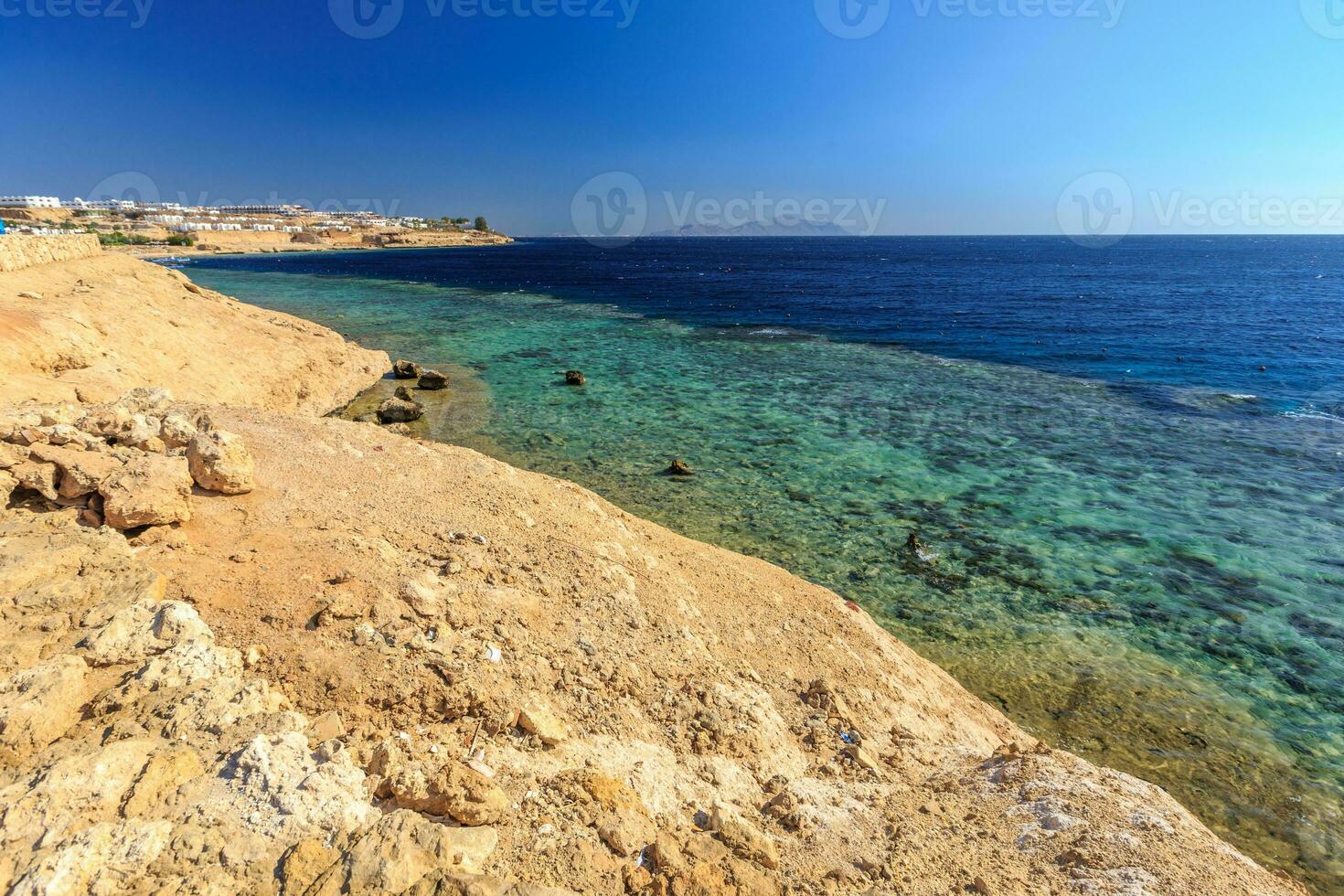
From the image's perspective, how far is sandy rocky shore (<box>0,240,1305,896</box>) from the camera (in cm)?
329

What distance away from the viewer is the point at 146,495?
5770 mm

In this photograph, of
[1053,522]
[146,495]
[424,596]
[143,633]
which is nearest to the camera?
[143,633]

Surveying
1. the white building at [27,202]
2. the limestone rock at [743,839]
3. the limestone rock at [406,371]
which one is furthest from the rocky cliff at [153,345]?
the white building at [27,202]

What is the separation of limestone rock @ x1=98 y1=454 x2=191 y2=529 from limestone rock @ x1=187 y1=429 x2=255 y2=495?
18.6 inches

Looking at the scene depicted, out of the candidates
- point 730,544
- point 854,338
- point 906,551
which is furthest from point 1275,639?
point 854,338

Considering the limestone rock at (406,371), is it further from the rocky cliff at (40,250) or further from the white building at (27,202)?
the white building at (27,202)

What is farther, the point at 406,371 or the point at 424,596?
the point at 406,371

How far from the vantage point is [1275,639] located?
8.98 meters

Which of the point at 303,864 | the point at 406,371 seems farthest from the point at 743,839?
the point at 406,371

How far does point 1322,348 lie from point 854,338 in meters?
23.3

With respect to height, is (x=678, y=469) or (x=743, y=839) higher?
(x=743, y=839)

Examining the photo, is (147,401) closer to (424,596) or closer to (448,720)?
(424,596)

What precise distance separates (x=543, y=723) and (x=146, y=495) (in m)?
4.53

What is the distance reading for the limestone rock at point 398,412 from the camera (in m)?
17.8
